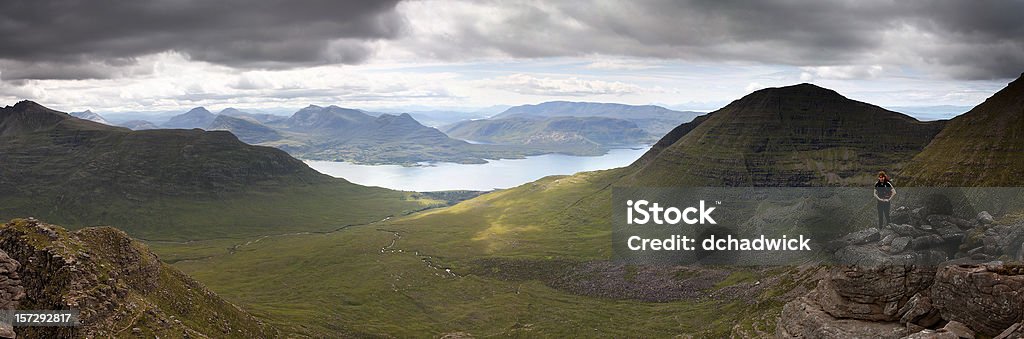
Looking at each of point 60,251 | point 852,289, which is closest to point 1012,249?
point 852,289

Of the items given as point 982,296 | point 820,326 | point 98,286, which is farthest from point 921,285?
point 98,286

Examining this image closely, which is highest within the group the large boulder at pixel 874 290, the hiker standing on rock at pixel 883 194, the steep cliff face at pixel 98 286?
the hiker standing on rock at pixel 883 194

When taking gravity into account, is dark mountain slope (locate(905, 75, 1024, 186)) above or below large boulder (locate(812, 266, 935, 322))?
above

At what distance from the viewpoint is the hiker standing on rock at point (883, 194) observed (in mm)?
48016

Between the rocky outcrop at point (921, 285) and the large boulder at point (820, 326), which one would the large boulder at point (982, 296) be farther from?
the large boulder at point (820, 326)

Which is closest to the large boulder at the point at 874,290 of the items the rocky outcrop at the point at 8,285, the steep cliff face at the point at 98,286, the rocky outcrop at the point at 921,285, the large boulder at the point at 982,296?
the rocky outcrop at the point at 921,285

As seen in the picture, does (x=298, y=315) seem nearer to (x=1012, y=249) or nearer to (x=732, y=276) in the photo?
(x=732, y=276)

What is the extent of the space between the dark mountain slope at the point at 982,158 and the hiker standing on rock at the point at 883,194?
154994 mm

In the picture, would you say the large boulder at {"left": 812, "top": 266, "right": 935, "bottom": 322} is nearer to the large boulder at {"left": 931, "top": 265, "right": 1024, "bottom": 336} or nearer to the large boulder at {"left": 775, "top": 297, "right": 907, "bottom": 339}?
the large boulder at {"left": 775, "top": 297, "right": 907, "bottom": 339}

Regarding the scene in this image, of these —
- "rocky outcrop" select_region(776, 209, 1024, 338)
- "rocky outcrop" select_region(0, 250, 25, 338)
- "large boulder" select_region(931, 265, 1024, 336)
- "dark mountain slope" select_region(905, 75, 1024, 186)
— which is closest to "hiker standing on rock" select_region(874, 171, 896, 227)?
"rocky outcrop" select_region(776, 209, 1024, 338)

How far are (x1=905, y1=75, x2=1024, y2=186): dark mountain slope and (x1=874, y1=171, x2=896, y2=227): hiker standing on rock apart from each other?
15499 centimetres

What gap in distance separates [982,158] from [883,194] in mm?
179779

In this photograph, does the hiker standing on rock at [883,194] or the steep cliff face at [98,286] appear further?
the steep cliff face at [98,286]

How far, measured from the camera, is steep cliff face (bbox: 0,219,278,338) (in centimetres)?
7319
